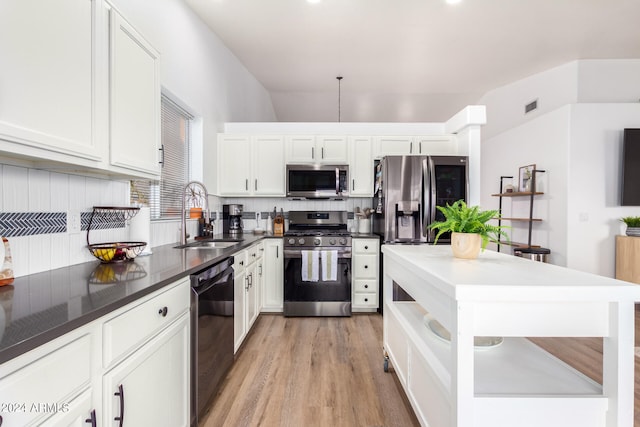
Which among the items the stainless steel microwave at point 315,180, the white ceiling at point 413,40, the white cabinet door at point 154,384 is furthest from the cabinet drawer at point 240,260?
the white ceiling at point 413,40

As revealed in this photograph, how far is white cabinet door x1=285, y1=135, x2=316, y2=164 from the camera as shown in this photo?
3.88m

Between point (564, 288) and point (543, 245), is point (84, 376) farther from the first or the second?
point (543, 245)

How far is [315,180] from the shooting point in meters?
3.73

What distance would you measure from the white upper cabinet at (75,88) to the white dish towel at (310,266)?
198 centimetres

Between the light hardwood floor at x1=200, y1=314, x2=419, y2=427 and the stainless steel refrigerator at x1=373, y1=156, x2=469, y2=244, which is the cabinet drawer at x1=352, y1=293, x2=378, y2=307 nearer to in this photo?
the light hardwood floor at x1=200, y1=314, x2=419, y2=427

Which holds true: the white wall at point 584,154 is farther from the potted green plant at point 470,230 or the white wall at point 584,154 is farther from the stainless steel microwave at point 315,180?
the potted green plant at point 470,230

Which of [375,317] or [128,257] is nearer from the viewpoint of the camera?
[128,257]

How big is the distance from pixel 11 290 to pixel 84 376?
53cm

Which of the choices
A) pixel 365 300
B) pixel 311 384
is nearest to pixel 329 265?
pixel 365 300

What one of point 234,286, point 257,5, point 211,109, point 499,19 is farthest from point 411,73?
point 234,286

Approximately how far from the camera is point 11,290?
1.08 m

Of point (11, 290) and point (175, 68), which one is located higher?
point (175, 68)

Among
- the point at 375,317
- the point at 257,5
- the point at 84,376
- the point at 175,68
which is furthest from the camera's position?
the point at 375,317

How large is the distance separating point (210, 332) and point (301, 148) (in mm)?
2630
